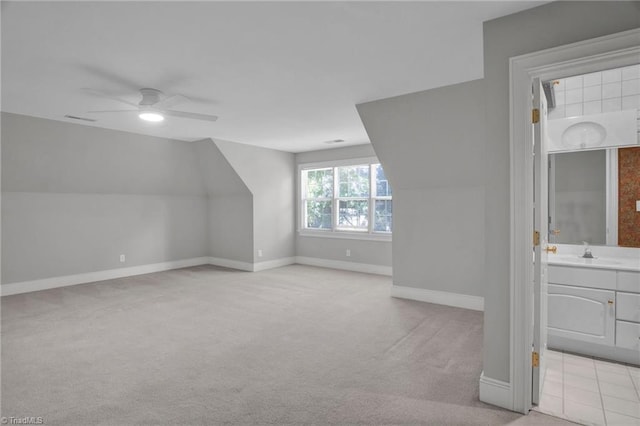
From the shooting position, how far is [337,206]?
6.70 m

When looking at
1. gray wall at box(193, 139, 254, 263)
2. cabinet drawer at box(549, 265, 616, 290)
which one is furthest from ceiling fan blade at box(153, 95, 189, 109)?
cabinet drawer at box(549, 265, 616, 290)

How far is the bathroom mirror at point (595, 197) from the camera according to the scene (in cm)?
285

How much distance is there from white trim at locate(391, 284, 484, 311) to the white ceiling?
2513 mm

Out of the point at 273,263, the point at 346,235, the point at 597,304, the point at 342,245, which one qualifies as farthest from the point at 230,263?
the point at 597,304

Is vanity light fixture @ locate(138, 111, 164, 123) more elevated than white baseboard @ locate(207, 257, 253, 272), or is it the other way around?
vanity light fixture @ locate(138, 111, 164, 123)

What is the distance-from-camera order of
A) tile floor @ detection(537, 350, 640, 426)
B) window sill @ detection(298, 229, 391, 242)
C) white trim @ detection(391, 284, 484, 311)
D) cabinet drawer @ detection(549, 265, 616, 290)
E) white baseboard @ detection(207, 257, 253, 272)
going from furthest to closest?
white baseboard @ detection(207, 257, 253, 272) < window sill @ detection(298, 229, 391, 242) < white trim @ detection(391, 284, 484, 311) < cabinet drawer @ detection(549, 265, 616, 290) < tile floor @ detection(537, 350, 640, 426)

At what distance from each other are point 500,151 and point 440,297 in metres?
2.72

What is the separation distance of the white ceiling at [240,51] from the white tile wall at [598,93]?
0.96 metres

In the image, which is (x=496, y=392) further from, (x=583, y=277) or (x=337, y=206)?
(x=337, y=206)

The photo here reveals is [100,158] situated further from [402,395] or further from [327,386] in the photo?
[402,395]

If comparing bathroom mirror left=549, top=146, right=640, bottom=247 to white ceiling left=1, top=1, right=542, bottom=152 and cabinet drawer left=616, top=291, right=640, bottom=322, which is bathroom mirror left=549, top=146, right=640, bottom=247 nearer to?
cabinet drawer left=616, top=291, right=640, bottom=322

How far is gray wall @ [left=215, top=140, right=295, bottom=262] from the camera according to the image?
6191 mm

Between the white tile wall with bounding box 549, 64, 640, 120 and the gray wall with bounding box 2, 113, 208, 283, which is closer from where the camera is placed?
the white tile wall with bounding box 549, 64, 640, 120

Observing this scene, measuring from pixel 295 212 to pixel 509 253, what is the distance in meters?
5.57
